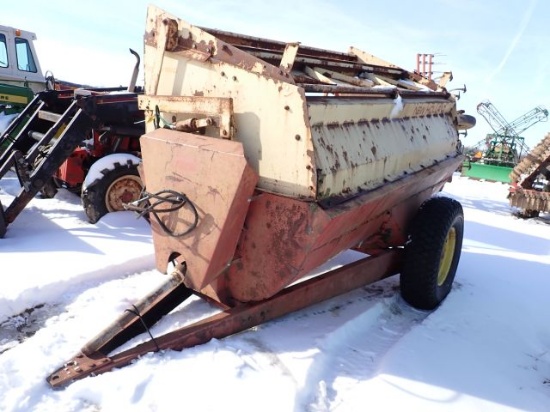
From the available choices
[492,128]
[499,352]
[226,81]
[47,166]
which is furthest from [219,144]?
[492,128]

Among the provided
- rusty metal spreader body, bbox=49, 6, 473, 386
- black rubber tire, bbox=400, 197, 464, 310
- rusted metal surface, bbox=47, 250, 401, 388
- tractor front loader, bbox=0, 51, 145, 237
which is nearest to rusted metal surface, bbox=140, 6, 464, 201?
rusty metal spreader body, bbox=49, 6, 473, 386

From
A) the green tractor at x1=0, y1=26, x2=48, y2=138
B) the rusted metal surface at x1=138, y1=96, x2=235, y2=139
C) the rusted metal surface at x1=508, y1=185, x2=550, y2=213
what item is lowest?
the rusted metal surface at x1=508, y1=185, x2=550, y2=213

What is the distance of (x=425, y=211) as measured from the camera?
11.7ft

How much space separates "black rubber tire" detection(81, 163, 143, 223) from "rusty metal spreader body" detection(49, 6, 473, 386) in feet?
6.86

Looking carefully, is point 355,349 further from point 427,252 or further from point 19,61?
point 19,61

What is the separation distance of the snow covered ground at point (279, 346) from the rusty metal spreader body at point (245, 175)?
0.16 m

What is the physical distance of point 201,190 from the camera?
2.40 m

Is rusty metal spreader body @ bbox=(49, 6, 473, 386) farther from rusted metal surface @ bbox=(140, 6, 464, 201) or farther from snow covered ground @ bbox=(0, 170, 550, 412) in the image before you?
snow covered ground @ bbox=(0, 170, 550, 412)

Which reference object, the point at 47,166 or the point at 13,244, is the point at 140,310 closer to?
the point at 13,244

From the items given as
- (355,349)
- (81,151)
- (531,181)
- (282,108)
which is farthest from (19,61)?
(531,181)

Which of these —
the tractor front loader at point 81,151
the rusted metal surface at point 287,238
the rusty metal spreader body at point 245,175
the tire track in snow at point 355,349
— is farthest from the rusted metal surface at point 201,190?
the tractor front loader at point 81,151

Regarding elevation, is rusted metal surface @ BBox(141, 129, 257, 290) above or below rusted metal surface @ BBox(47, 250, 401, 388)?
above

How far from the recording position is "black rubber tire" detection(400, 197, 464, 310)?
3.35 meters

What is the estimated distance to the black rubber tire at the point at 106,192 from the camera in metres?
4.81
